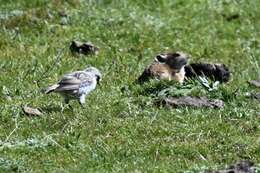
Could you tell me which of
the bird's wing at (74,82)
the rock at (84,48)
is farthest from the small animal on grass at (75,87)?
the rock at (84,48)

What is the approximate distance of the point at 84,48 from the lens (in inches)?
632

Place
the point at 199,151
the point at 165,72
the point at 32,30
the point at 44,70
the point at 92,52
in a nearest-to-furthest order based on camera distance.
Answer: the point at 199,151
the point at 165,72
the point at 44,70
the point at 92,52
the point at 32,30

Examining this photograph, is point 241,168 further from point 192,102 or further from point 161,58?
point 161,58

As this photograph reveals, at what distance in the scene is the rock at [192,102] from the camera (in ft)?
40.4

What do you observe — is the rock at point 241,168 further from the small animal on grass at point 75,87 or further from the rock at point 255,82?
the rock at point 255,82

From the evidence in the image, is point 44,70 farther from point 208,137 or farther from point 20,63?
point 208,137

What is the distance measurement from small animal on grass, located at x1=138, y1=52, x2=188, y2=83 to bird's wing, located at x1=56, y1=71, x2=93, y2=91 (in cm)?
171

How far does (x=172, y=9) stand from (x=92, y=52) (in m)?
4.01

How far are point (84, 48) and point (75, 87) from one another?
396cm

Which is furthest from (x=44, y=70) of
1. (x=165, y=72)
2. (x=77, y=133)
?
(x=77, y=133)

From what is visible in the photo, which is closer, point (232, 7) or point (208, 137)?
point (208, 137)

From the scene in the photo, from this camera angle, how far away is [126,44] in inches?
667

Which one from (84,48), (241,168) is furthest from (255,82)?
(241,168)

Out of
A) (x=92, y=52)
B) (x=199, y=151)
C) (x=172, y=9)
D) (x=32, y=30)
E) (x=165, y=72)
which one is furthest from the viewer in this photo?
(x=172, y=9)
